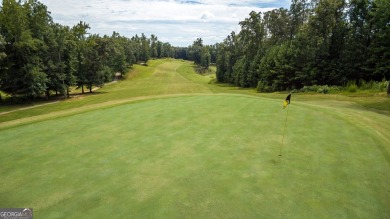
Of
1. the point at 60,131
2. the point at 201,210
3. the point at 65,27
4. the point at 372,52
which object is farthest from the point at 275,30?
the point at 201,210

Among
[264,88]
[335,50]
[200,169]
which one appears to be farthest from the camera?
[264,88]

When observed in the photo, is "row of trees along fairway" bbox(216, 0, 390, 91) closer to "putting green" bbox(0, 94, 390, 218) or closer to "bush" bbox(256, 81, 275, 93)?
"bush" bbox(256, 81, 275, 93)

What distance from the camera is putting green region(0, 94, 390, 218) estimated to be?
6160 mm

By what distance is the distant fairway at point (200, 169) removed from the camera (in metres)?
6.16

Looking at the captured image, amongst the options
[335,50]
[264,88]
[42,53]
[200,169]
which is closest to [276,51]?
[264,88]

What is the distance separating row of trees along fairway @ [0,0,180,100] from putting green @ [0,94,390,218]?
28433 millimetres

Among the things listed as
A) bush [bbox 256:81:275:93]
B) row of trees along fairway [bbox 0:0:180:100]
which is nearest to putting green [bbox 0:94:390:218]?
row of trees along fairway [bbox 0:0:180:100]

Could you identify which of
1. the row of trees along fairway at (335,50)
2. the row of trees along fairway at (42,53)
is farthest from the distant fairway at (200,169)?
the row of trees along fairway at (42,53)

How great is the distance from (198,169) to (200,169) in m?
0.06

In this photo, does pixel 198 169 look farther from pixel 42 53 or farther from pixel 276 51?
pixel 276 51

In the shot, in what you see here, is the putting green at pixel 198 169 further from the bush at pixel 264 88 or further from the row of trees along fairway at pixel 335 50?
the bush at pixel 264 88

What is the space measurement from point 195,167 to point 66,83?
4395cm

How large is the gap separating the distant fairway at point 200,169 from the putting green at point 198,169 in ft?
0.10

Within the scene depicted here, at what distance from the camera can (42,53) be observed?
42.0 metres
